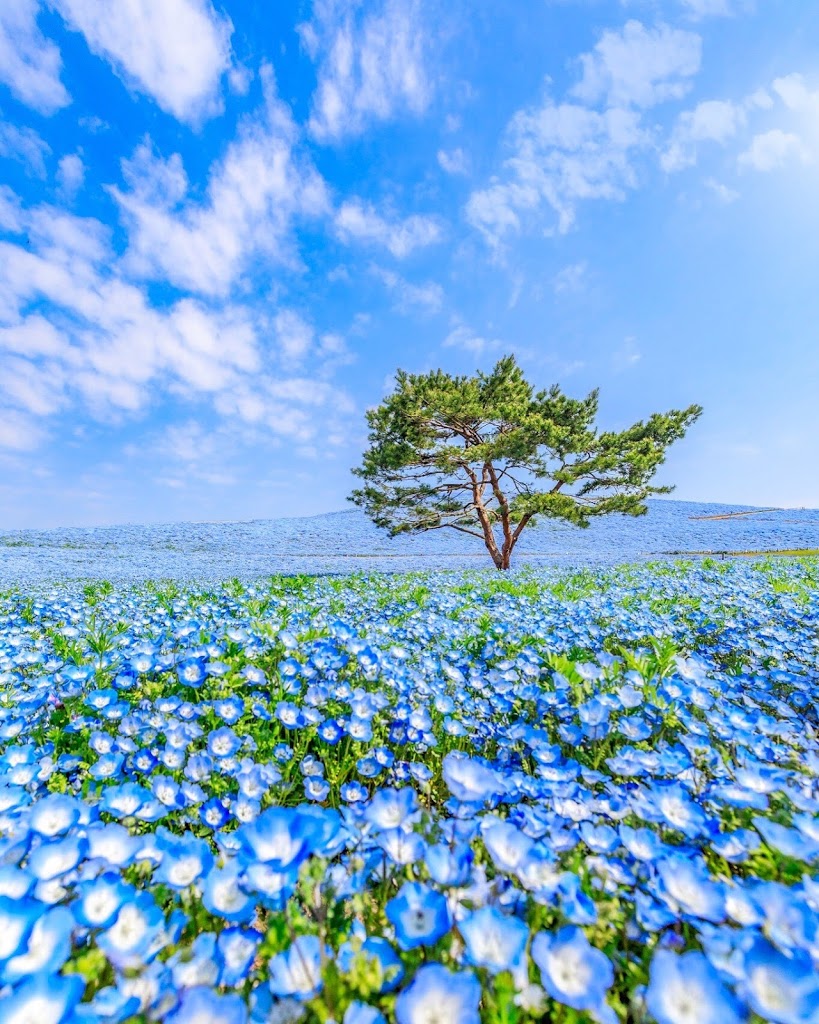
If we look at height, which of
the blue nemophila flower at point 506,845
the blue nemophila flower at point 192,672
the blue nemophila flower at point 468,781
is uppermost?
the blue nemophila flower at point 468,781

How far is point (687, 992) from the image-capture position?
0.89 m

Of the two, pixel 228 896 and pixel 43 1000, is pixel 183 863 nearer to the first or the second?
pixel 228 896

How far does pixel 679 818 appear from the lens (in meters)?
1.47

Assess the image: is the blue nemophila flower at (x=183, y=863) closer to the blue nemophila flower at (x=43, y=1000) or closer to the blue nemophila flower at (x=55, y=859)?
the blue nemophila flower at (x=55, y=859)

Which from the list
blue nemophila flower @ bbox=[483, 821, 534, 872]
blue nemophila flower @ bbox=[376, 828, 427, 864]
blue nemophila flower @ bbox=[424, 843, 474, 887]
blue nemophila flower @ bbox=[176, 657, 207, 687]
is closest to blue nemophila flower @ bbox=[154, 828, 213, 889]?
blue nemophila flower @ bbox=[376, 828, 427, 864]

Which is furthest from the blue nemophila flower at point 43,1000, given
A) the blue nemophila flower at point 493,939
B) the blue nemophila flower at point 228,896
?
the blue nemophila flower at point 493,939

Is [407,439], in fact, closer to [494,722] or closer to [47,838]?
[494,722]

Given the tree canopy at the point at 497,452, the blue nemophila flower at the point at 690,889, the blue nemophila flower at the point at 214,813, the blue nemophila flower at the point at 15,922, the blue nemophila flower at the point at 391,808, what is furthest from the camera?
the tree canopy at the point at 497,452

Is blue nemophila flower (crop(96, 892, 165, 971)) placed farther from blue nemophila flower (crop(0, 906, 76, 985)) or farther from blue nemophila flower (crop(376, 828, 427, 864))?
blue nemophila flower (crop(376, 828, 427, 864))

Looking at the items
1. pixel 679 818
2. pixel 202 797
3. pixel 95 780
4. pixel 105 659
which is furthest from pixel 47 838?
pixel 105 659

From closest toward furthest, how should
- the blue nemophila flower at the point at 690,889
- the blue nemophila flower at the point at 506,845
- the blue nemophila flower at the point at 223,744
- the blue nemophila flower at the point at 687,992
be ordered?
the blue nemophila flower at the point at 687,992, the blue nemophila flower at the point at 690,889, the blue nemophila flower at the point at 506,845, the blue nemophila flower at the point at 223,744

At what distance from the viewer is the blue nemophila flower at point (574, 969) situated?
859 millimetres

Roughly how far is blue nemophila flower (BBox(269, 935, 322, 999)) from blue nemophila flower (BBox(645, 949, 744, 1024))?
62 cm

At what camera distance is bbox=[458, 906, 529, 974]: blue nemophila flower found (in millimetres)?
932
